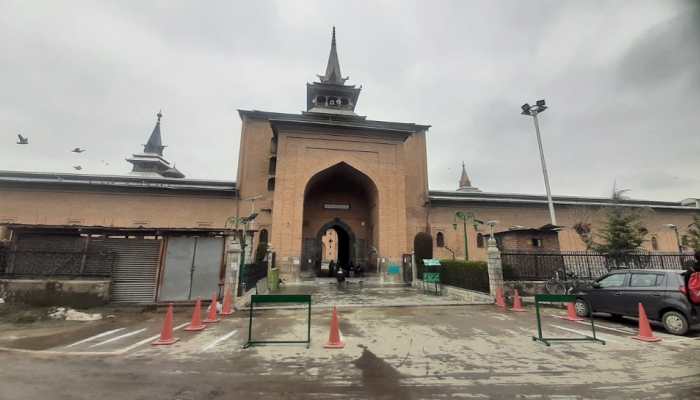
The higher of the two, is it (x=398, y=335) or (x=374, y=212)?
(x=374, y=212)

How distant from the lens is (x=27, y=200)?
21500mm

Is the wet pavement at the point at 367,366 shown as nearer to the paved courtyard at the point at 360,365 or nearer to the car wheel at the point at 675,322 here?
the paved courtyard at the point at 360,365

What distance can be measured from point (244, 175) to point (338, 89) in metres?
→ 12.8

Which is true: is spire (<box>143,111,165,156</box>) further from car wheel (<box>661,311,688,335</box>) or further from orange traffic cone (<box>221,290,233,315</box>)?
car wheel (<box>661,311,688,335</box>)

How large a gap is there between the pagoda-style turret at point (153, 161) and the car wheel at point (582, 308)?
39597 millimetres

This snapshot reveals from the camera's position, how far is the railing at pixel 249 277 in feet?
34.9

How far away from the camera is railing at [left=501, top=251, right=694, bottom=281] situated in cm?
1229

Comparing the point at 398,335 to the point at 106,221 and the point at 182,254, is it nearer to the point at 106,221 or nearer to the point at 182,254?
the point at 182,254

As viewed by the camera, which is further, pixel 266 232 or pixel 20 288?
pixel 266 232

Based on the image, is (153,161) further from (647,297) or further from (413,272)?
(647,297)

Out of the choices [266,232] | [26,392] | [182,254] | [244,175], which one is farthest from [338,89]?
[26,392]

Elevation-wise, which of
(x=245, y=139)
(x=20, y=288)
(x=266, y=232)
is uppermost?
(x=245, y=139)

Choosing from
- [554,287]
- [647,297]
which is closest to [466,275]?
[554,287]

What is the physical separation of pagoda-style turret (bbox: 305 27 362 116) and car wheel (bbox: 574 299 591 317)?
23597 mm
